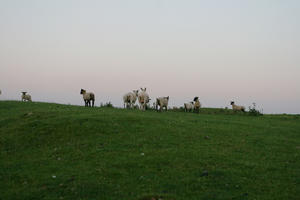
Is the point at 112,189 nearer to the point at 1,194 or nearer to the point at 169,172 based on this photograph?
the point at 169,172

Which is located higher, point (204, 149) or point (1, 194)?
point (204, 149)

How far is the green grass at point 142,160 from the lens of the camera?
11.4 metres

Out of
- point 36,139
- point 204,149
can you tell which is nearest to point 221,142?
point 204,149

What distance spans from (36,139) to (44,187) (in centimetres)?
845

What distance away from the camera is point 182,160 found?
47.5ft

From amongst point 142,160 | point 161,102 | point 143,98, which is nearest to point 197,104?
point 161,102

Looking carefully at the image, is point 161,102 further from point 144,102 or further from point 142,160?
point 142,160

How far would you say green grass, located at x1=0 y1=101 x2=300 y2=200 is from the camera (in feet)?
37.6

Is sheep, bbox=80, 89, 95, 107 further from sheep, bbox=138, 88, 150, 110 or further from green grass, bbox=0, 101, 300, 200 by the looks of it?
green grass, bbox=0, 101, 300, 200

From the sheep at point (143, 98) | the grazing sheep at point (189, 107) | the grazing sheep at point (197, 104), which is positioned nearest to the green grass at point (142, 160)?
the sheep at point (143, 98)

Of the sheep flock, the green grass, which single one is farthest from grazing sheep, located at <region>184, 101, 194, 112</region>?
the green grass

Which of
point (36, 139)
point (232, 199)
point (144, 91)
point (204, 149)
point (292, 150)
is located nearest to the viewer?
point (232, 199)

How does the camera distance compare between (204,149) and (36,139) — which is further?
(36,139)

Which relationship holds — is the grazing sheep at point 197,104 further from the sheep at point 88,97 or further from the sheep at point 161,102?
the sheep at point 88,97
